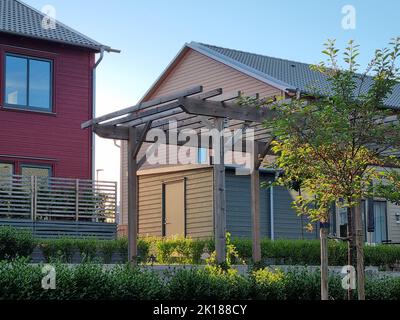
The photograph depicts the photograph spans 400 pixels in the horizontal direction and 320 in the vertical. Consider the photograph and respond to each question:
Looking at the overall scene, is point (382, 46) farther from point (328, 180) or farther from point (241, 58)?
point (241, 58)

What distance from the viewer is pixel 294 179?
1140 cm

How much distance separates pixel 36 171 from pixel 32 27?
3.97 meters

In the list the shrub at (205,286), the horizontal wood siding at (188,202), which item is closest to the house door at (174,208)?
the horizontal wood siding at (188,202)

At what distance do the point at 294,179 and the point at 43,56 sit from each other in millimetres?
12039

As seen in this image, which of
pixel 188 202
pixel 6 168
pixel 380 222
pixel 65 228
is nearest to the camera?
pixel 65 228

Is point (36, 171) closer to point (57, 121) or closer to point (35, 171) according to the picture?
point (35, 171)

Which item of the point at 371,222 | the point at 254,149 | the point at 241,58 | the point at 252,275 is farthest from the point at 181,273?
the point at 241,58

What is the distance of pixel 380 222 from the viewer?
1069 inches

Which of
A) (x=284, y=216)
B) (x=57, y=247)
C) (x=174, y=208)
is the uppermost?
(x=174, y=208)

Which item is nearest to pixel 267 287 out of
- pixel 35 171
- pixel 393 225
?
pixel 35 171

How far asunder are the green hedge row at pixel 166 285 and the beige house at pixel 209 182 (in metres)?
7.54

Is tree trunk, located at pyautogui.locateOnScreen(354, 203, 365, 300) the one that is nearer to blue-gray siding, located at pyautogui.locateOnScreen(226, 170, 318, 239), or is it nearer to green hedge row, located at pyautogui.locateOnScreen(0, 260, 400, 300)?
green hedge row, located at pyautogui.locateOnScreen(0, 260, 400, 300)

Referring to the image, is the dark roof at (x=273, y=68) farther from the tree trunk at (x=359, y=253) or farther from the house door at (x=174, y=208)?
the tree trunk at (x=359, y=253)

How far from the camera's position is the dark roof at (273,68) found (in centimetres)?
2727
